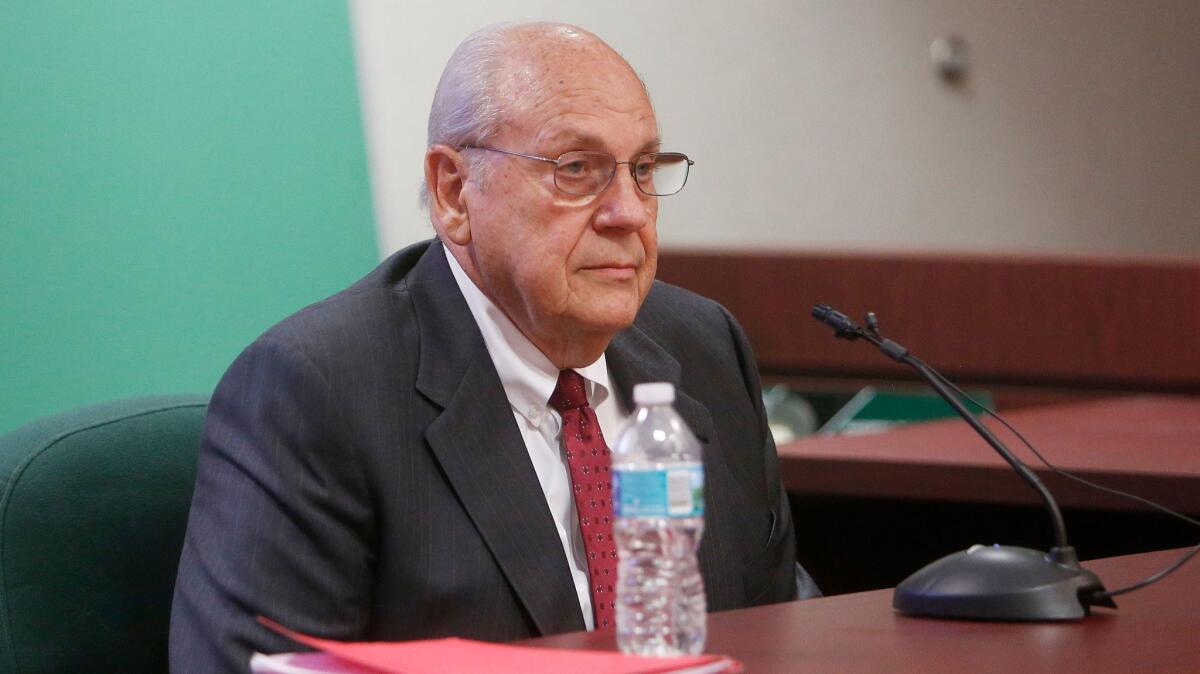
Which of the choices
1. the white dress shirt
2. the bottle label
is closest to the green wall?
the white dress shirt

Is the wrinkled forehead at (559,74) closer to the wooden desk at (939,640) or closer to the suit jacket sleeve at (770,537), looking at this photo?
the suit jacket sleeve at (770,537)

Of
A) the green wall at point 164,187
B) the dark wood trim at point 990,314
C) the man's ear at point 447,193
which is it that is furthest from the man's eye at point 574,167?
the dark wood trim at point 990,314

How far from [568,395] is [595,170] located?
25 cm

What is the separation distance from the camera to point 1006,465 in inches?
90.7

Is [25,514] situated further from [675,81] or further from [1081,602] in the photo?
[675,81]

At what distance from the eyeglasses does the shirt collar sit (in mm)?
170

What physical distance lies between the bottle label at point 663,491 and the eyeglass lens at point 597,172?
57 centimetres

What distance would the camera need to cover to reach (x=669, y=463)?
114 cm

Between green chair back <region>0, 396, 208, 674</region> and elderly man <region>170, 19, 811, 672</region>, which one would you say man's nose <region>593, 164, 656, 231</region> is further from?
green chair back <region>0, 396, 208, 674</region>

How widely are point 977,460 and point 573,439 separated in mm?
966

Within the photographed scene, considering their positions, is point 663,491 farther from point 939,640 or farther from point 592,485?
point 592,485

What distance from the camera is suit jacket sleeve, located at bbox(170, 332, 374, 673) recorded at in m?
1.43

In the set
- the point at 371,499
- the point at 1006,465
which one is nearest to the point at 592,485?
the point at 371,499

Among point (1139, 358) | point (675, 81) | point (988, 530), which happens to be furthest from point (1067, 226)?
point (988, 530)
